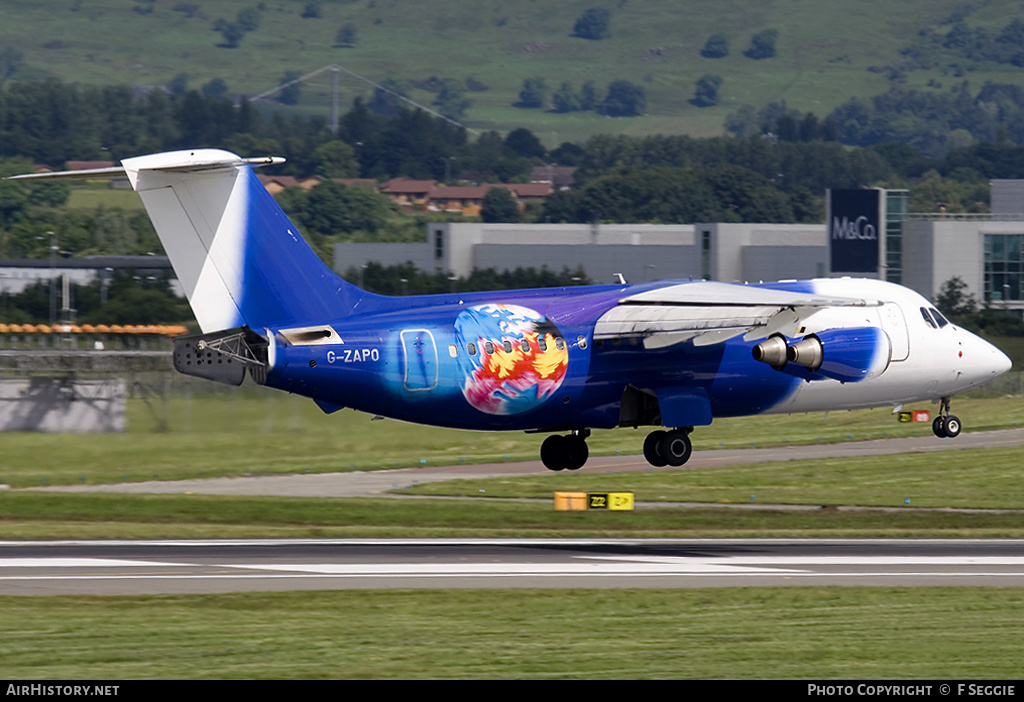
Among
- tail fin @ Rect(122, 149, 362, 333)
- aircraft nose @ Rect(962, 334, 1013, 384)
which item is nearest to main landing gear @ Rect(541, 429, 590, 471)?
tail fin @ Rect(122, 149, 362, 333)

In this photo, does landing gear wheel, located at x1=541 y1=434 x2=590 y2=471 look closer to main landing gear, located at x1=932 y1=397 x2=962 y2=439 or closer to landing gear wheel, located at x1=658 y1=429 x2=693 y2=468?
landing gear wheel, located at x1=658 y1=429 x2=693 y2=468

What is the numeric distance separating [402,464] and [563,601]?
3716 centimetres

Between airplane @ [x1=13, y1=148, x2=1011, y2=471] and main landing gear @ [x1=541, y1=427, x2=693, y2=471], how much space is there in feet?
0.16

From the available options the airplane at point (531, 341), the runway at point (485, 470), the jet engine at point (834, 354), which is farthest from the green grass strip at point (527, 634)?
the runway at point (485, 470)

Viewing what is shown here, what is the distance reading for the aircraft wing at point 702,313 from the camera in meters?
39.7

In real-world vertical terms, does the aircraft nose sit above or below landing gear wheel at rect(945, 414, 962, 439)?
above

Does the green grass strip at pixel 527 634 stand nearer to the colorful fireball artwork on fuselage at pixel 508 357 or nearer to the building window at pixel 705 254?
the colorful fireball artwork on fuselage at pixel 508 357

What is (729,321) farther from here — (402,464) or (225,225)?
(402,464)

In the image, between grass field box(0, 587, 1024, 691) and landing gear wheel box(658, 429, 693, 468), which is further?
landing gear wheel box(658, 429, 693, 468)

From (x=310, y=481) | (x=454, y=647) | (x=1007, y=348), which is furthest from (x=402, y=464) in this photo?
(x=1007, y=348)

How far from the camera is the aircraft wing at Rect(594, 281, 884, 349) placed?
39.7m

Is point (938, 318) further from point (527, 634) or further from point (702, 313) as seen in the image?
point (527, 634)

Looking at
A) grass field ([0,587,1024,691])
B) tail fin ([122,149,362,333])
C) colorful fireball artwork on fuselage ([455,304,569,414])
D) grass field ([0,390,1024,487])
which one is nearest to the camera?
grass field ([0,587,1024,691])

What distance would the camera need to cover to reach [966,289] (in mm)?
122562
